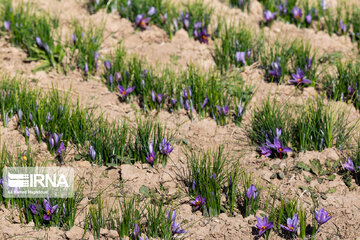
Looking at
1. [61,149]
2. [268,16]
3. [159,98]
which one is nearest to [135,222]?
[61,149]

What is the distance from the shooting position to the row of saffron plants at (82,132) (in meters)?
3.23

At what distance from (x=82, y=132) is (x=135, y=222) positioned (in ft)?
3.15

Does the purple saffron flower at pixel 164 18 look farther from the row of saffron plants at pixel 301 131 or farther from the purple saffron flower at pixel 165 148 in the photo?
the purple saffron flower at pixel 165 148

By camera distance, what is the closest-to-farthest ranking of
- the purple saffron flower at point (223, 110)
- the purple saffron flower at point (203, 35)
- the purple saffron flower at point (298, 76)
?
the purple saffron flower at point (223, 110), the purple saffron flower at point (298, 76), the purple saffron flower at point (203, 35)

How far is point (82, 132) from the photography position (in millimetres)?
3312

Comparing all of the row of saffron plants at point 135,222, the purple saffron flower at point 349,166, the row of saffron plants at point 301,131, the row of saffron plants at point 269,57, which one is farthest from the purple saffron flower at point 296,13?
the row of saffron plants at point 135,222

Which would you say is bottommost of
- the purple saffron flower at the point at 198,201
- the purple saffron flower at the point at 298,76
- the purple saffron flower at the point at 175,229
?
the purple saffron flower at the point at 175,229

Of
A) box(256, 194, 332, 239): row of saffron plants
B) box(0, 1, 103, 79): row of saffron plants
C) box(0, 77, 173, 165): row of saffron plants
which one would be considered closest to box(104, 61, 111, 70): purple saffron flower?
box(0, 1, 103, 79): row of saffron plants

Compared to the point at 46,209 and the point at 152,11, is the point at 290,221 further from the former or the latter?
the point at 152,11

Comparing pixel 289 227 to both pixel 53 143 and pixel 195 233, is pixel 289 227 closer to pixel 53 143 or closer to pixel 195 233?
pixel 195 233

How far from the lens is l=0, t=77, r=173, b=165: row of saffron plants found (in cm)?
323

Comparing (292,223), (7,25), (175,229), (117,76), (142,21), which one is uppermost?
(142,21)

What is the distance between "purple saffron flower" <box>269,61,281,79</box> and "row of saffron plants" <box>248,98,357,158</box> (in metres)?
0.60

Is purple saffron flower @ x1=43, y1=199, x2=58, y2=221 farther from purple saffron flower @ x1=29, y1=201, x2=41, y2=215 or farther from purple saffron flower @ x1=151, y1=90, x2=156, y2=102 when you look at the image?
purple saffron flower @ x1=151, y1=90, x2=156, y2=102
